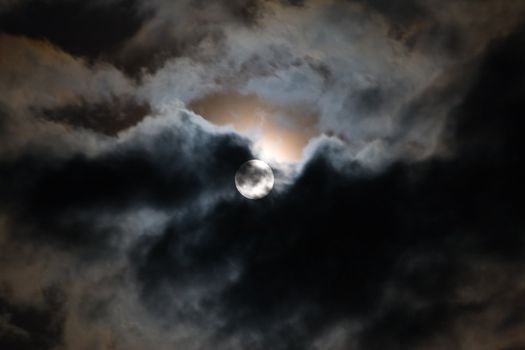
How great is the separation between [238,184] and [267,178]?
449 centimetres

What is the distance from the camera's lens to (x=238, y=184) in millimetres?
42656

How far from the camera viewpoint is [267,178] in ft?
135
